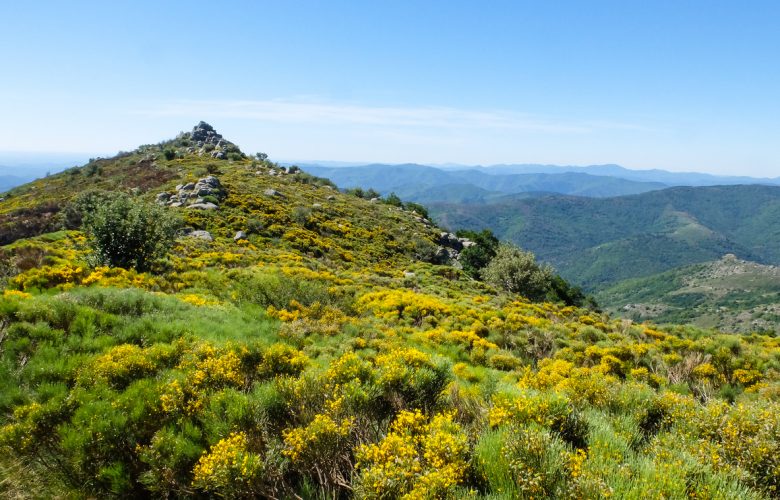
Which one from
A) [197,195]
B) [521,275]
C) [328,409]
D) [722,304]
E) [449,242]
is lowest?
[722,304]

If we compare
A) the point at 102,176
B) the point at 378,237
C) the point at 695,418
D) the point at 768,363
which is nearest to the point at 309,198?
the point at 378,237

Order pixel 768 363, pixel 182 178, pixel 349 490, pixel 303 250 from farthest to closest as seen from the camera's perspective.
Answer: pixel 182 178
pixel 303 250
pixel 768 363
pixel 349 490

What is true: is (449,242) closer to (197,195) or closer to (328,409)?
(197,195)

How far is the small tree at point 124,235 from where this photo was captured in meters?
15.9

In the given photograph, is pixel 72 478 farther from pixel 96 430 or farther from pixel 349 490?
pixel 349 490

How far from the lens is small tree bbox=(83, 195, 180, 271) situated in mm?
15891

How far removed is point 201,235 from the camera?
98.0 ft

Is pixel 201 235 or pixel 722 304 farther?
pixel 722 304

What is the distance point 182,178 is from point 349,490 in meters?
51.3

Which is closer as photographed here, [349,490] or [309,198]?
[349,490]

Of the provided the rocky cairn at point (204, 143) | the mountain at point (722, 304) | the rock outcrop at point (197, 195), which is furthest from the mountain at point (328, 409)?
the mountain at point (722, 304)

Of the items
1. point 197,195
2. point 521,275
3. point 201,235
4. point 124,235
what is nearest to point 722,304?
point 521,275

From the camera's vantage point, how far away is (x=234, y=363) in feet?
20.4

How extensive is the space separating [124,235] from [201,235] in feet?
46.9
